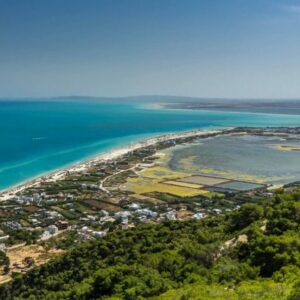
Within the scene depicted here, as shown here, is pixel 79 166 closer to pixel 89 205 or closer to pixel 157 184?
pixel 157 184

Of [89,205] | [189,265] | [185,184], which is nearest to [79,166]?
[185,184]

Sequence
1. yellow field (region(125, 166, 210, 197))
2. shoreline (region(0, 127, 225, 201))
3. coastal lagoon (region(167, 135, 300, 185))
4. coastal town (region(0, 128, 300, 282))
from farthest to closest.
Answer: coastal lagoon (region(167, 135, 300, 185))
shoreline (region(0, 127, 225, 201))
yellow field (region(125, 166, 210, 197))
coastal town (region(0, 128, 300, 282))

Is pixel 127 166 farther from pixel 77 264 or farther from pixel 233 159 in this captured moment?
pixel 77 264

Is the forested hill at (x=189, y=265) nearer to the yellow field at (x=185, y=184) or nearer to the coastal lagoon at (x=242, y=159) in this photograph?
the yellow field at (x=185, y=184)

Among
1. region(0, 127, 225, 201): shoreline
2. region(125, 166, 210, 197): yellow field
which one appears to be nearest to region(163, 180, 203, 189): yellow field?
region(125, 166, 210, 197): yellow field

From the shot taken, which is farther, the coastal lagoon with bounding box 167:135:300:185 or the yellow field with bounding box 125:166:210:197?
the coastal lagoon with bounding box 167:135:300:185

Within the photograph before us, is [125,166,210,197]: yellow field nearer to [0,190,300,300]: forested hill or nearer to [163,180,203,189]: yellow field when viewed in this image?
[163,180,203,189]: yellow field
